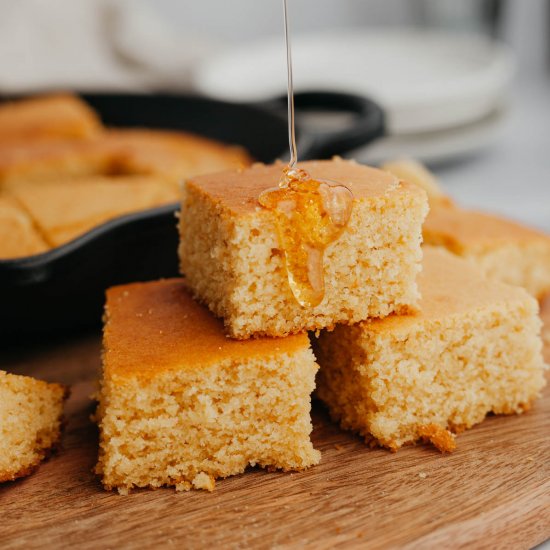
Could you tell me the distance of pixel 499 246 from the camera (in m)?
2.25

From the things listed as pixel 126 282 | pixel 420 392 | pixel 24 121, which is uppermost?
pixel 24 121

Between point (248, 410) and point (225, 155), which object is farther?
point (225, 155)

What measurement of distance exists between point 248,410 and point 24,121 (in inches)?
87.8

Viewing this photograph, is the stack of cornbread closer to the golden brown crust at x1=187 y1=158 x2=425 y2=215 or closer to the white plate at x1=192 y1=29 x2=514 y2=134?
the golden brown crust at x1=187 y1=158 x2=425 y2=215

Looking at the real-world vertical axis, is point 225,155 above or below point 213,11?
below

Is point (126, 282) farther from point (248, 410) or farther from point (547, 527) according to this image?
point (547, 527)

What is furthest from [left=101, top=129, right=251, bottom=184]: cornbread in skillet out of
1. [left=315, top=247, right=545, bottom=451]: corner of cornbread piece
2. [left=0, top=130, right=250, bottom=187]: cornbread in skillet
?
[left=315, top=247, right=545, bottom=451]: corner of cornbread piece

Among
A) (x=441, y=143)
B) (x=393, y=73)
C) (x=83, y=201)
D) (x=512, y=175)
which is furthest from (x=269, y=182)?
(x=393, y=73)

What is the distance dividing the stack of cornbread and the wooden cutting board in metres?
0.04

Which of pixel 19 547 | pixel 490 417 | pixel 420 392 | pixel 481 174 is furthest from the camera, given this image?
pixel 481 174

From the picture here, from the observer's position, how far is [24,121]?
3387 mm

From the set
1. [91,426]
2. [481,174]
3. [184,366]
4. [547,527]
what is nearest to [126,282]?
[91,426]

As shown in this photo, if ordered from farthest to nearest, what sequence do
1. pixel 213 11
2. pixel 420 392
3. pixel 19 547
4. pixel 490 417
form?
pixel 213 11
pixel 490 417
pixel 420 392
pixel 19 547

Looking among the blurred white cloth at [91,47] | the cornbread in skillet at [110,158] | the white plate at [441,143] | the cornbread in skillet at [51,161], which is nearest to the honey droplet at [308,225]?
the cornbread in skillet at [110,158]
